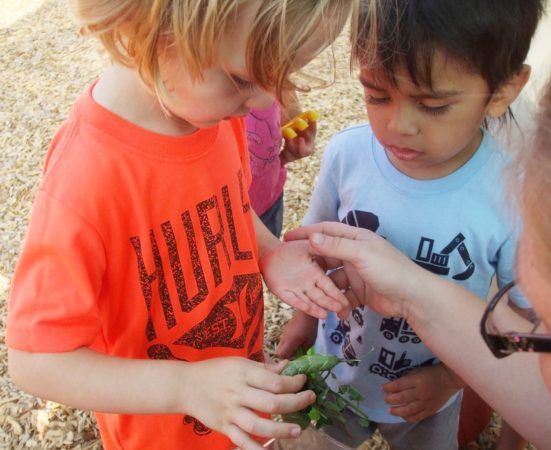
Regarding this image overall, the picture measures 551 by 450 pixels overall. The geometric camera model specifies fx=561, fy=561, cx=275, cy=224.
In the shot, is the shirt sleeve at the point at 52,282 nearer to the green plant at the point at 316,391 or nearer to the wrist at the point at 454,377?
the green plant at the point at 316,391

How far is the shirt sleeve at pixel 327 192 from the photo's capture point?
1373mm

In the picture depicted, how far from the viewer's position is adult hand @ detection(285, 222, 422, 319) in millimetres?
1177

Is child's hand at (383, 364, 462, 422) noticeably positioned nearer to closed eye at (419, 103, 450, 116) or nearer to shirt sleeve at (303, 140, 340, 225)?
shirt sleeve at (303, 140, 340, 225)

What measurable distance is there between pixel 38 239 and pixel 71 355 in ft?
0.66

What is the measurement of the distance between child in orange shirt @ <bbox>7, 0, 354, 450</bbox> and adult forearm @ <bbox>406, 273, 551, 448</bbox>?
13.5 inches

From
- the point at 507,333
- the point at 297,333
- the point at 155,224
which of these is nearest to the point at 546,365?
the point at 507,333

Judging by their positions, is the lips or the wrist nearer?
the lips

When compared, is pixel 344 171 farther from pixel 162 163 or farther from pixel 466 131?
pixel 162 163

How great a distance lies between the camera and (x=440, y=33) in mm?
1014

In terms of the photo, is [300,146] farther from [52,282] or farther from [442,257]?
[52,282]

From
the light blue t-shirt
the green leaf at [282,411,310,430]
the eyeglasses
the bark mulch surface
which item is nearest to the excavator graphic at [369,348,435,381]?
the light blue t-shirt

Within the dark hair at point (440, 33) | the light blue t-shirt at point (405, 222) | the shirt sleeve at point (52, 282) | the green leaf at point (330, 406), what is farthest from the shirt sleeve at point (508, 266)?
the shirt sleeve at point (52, 282)

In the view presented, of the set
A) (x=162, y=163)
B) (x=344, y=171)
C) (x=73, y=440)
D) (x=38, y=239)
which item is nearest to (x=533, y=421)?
(x=344, y=171)

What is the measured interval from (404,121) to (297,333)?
0.74 m
